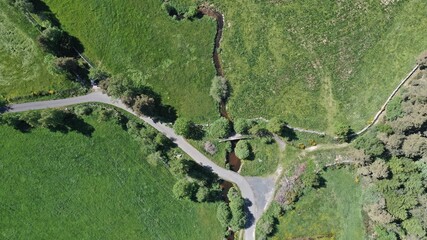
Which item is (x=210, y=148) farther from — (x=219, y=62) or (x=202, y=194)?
(x=219, y=62)

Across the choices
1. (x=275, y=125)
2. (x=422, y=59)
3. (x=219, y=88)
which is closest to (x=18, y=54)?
(x=219, y=88)

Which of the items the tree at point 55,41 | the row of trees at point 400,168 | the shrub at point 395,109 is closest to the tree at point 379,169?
the row of trees at point 400,168

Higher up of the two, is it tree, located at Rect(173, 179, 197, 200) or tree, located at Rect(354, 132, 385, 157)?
tree, located at Rect(354, 132, 385, 157)

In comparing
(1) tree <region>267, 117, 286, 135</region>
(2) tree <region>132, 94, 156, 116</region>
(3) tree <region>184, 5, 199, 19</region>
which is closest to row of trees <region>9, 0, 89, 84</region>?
(2) tree <region>132, 94, 156, 116</region>

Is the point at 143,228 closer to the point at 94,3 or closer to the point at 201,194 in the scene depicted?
the point at 201,194

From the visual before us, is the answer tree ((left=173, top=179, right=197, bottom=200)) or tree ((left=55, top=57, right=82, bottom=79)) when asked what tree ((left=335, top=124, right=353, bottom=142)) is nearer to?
tree ((left=173, top=179, right=197, bottom=200))

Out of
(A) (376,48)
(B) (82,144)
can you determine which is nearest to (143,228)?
(B) (82,144)
